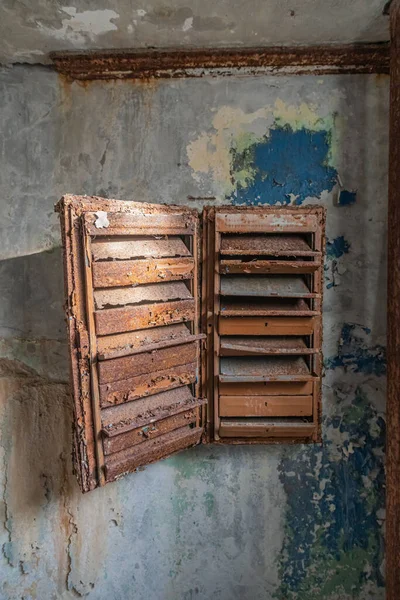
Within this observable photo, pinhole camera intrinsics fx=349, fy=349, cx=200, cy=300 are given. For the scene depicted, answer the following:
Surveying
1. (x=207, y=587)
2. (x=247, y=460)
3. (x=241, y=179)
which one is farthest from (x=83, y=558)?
(x=241, y=179)

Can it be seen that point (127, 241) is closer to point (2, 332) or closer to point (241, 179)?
point (241, 179)

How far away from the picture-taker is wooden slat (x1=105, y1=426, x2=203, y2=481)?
155 centimetres

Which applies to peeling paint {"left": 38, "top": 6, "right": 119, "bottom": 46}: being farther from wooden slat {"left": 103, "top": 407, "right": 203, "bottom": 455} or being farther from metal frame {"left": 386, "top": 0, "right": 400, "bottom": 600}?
wooden slat {"left": 103, "top": 407, "right": 203, "bottom": 455}

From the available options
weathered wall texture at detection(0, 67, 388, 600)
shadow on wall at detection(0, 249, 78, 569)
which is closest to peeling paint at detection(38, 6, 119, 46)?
weathered wall texture at detection(0, 67, 388, 600)

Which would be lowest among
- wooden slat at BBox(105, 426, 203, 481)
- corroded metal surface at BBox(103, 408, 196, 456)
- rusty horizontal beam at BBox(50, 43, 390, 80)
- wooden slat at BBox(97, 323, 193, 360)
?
wooden slat at BBox(105, 426, 203, 481)

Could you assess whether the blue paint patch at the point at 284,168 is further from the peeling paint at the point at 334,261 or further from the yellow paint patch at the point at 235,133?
the peeling paint at the point at 334,261

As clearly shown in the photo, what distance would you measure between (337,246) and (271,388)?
0.85m

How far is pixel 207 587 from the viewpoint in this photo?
6.56 feet

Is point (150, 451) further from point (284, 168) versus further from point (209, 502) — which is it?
point (284, 168)

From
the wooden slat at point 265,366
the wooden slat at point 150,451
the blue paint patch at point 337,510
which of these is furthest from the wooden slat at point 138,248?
the blue paint patch at point 337,510

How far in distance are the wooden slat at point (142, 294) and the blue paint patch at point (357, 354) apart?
0.90 m

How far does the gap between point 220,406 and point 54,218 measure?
1.36m

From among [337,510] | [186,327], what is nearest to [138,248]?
[186,327]

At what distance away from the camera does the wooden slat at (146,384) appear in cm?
152
